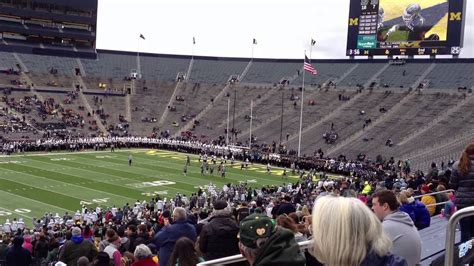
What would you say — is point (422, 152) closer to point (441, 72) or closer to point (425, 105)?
point (425, 105)

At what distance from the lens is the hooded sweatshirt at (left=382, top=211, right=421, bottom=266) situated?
11.8ft

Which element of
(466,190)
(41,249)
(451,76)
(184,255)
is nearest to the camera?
(184,255)

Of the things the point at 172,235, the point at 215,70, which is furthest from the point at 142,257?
the point at 215,70

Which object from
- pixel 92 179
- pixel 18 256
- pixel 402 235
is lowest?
pixel 92 179

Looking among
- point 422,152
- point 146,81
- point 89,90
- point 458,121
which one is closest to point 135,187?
point 422,152

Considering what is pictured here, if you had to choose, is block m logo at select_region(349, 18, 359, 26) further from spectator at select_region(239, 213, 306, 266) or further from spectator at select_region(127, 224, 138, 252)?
spectator at select_region(239, 213, 306, 266)

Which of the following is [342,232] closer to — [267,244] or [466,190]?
[267,244]

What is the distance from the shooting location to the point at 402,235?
361 cm

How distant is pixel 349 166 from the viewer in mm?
32719

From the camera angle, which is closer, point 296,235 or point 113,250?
point 296,235

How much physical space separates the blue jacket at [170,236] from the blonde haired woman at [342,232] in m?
3.17

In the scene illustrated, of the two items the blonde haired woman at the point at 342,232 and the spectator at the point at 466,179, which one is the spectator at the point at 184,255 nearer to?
the blonde haired woman at the point at 342,232

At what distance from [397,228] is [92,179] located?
26.0 metres

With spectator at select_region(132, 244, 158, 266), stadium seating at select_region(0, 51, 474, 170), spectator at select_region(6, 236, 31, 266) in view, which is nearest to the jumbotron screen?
stadium seating at select_region(0, 51, 474, 170)
